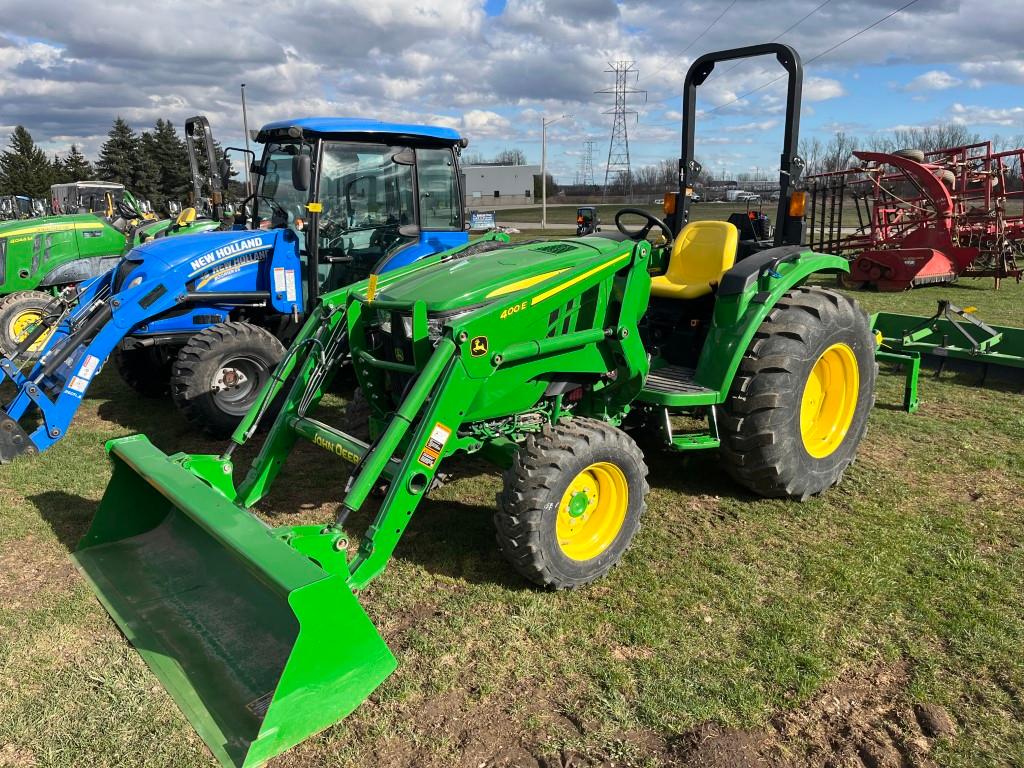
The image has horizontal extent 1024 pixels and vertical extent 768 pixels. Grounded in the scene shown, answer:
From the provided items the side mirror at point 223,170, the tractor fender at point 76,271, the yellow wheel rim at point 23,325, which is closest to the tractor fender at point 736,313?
the side mirror at point 223,170

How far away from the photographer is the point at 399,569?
3828 mm

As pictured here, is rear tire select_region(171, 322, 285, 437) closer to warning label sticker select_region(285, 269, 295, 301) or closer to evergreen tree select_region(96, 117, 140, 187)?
warning label sticker select_region(285, 269, 295, 301)

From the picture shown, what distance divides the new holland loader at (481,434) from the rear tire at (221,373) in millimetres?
992

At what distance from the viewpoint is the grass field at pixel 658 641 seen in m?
Answer: 2.64

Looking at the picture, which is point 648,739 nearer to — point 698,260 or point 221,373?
point 698,260

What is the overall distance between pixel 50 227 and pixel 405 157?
6626 mm

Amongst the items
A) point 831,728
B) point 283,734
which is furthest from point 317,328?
point 831,728

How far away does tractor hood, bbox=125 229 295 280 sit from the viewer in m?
6.16

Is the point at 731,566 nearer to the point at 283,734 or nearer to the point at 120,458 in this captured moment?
the point at 283,734

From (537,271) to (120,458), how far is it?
7.54 feet

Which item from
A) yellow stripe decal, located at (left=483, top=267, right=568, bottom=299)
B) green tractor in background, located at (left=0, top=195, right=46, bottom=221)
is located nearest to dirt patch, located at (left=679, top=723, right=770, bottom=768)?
yellow stripe decal, located at (left=483, top=267, right=568, bottom=299)

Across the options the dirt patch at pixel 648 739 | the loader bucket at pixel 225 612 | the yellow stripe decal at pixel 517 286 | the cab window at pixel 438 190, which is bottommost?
the dirt patch at pixel 648 739

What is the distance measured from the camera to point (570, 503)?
11.6 feet

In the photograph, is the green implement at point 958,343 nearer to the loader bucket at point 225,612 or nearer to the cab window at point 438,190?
the cab window at point 438,190
